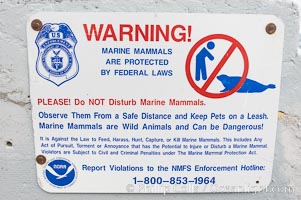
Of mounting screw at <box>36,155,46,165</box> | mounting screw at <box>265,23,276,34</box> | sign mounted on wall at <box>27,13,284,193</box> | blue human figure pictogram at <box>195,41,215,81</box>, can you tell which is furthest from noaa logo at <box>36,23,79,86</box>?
mounting screw at <box>265,23,276,34</box>

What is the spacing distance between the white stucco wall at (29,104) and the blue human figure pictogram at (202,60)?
111mm

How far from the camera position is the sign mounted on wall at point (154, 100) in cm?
106

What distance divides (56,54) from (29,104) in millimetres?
188

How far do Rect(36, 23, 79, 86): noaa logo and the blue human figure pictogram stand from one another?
1.21ft

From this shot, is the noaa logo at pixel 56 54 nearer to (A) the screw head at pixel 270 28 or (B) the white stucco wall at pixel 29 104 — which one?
(B) the white stucco wall at pixel 29 104

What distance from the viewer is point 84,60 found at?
1073mm

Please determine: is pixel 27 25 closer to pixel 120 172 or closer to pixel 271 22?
pixel 120 172

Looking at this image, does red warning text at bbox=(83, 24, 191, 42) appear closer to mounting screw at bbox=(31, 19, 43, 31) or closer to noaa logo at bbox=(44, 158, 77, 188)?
mounting screw at bbox=(31, 19, 43, 31)

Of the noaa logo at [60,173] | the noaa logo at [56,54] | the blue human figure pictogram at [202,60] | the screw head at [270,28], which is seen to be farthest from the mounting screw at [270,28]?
the noaa logo at [60,173]

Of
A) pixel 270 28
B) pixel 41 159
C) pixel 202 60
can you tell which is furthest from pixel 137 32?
pixel 41 159

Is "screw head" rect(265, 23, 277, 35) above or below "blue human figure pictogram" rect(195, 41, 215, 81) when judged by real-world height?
above

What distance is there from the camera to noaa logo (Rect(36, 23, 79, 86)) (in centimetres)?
106

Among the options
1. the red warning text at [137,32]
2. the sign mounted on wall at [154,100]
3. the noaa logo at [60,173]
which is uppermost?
the red warning text at [137,32]

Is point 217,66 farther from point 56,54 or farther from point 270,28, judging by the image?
point 56,54
